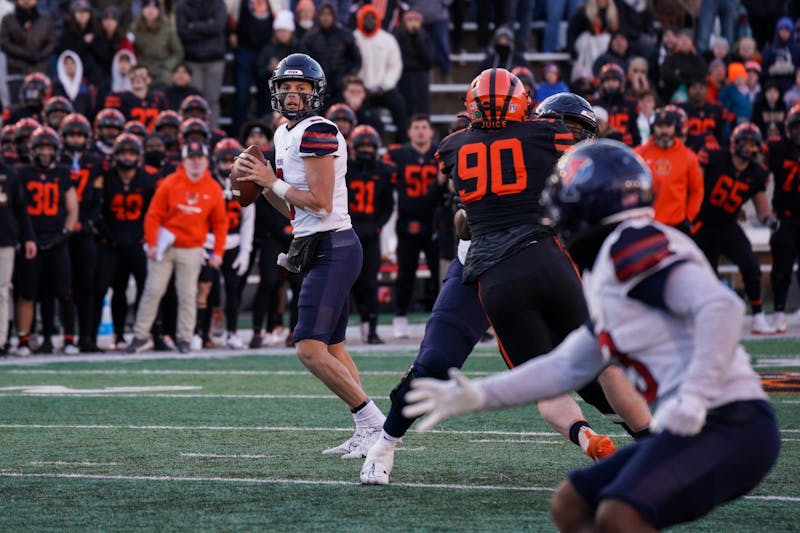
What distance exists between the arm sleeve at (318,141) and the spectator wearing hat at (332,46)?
371 inches

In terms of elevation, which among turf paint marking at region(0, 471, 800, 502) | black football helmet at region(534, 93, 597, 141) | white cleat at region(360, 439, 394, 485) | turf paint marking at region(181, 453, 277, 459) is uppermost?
black football helmet at region(534, 93, 597, 141)

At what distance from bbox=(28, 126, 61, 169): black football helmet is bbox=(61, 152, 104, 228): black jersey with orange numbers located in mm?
263

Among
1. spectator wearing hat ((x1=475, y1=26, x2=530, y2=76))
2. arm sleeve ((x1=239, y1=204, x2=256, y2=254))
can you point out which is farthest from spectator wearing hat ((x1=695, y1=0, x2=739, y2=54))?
arm sleeve ((x1=239, y1=204, x2=256, y2=254))

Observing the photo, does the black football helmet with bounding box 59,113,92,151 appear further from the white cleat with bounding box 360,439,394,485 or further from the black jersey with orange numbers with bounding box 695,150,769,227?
the white cleat with bounding box 360,439,394,485

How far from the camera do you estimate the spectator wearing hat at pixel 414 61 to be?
17.0 m

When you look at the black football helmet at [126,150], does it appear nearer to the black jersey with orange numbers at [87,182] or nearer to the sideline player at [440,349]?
the black jersey with orange numbers at [87,182]

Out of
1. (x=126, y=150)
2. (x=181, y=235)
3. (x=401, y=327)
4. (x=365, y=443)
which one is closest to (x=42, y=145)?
(x=126, y=150)

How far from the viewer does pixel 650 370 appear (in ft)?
11.7

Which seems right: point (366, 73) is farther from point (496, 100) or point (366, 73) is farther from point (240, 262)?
point (496, 100)

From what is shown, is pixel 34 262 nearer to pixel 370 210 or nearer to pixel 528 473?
pixel 370 210

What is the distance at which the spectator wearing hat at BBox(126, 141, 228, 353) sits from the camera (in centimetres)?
1252

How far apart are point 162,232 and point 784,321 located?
18.2ft

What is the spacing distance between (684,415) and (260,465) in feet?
11.3

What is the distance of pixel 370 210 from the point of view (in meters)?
13.2
